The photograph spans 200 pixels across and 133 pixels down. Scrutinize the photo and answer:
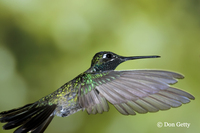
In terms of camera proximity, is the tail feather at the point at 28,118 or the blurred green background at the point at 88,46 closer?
the tail feather at the point at 28,118

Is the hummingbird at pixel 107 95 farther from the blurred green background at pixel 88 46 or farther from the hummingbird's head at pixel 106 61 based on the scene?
the blurred green background at pixel 88 46

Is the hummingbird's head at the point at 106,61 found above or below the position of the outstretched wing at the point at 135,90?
above

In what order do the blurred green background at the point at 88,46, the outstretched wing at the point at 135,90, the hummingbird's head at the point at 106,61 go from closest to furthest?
the outstretched wing at the point at 135,90
the hummingbird's head at the point at 106,61
the blurred green background at the point at 88,46

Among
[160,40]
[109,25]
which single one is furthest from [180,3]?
[109,25]

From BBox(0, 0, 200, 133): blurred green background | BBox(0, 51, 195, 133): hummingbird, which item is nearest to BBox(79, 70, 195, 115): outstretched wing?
BBox(0, 51, 195, 133): hummingbird

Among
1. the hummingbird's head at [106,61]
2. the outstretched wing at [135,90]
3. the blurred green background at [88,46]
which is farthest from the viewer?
the blurred green background at [88,46]

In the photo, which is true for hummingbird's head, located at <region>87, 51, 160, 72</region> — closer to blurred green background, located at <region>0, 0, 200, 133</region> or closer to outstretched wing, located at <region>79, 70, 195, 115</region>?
outstretched wing, located at <region>79, 70, 195, 115</region>

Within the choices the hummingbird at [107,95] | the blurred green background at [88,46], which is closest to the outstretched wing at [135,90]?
the hummingbird at [107,95]

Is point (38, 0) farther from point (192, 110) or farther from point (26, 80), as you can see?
point (192, 110)
